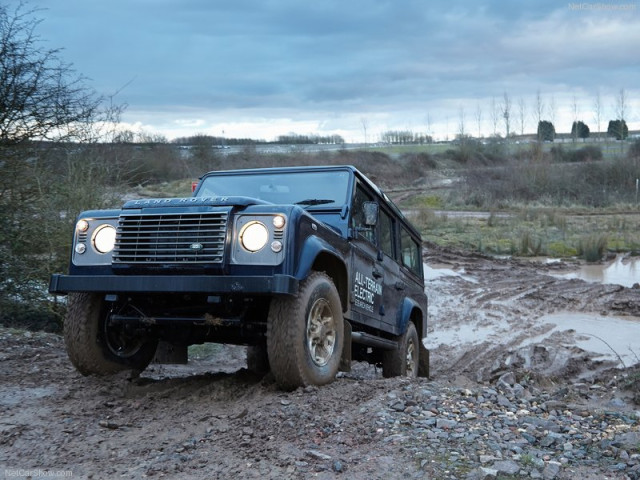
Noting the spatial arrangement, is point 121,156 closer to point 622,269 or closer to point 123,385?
point 123,385

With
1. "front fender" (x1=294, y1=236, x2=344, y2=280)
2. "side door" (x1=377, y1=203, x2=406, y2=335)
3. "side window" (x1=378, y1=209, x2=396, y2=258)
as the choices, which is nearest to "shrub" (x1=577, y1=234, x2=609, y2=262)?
"side door" (x1=377, y1=203, x2=406, y2=335)

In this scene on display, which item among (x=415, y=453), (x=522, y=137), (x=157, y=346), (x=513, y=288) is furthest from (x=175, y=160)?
(x=522, y=137)

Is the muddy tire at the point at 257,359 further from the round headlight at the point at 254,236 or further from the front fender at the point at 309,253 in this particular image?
the round headlight at the point at 254,236

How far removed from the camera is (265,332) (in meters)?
6.05

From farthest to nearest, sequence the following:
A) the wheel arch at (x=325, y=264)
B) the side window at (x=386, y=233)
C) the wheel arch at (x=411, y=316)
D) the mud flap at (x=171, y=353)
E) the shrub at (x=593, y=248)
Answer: the shrub at (x=593, y=248), the wheel arch at (x=411, y=316), the side window at (x=386, y=233), the mud flap at (x=171, y=353), the wheel arch at (x=325, y=264)

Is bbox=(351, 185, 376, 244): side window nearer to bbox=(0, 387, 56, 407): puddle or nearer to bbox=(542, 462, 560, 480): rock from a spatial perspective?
bbox=(0, 387, 56, 407): puddle

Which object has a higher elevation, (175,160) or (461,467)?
(175,160)

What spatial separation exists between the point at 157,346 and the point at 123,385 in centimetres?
68

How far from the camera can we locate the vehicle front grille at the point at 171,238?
5520 mm

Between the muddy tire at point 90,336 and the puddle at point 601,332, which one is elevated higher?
the muddy tire at point 90,336

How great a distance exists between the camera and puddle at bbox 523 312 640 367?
12527mm

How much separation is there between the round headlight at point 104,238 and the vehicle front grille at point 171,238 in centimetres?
16

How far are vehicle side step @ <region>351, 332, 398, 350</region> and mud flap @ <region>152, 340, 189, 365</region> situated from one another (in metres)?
1.48
